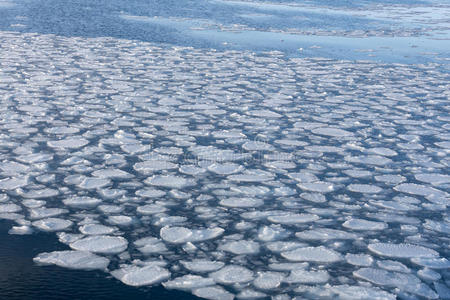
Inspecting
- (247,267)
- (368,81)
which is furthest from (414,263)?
(368,81)

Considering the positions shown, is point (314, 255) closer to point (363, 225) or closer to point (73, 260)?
point (363, 225)

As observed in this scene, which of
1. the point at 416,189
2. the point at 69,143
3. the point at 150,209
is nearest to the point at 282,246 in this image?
the point at 150,209

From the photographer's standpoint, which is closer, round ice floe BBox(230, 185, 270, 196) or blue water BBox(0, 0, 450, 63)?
round ice floe BBox(230, 185, 270, 196)

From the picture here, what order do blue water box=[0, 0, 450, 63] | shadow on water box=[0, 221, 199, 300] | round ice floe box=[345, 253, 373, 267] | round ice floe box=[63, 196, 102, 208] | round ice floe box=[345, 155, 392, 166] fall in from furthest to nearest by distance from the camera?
blue water box=[0, 0, 450, 63]
round ice floe box=[345, 155, 392, 166]
round ice floe box=[63, 196, 102, 208]
round ice floe box=[345, 253, 373, 267]
shadow on water box=[0, 221, 199, 300]

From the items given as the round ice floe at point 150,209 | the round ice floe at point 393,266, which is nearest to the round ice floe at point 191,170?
the round ice floe at point 150,209

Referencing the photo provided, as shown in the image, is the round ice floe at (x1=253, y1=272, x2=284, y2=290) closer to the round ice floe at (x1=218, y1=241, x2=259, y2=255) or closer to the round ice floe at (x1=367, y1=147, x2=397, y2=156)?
the round ice floe at (x1=218, y1=241, x2=259, y2=255)

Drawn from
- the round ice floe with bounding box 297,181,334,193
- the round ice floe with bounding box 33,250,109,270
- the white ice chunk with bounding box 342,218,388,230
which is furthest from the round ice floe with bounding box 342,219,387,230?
the round ice floe with bounding box 33,250,109,270

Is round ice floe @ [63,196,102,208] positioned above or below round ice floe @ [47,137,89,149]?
below
